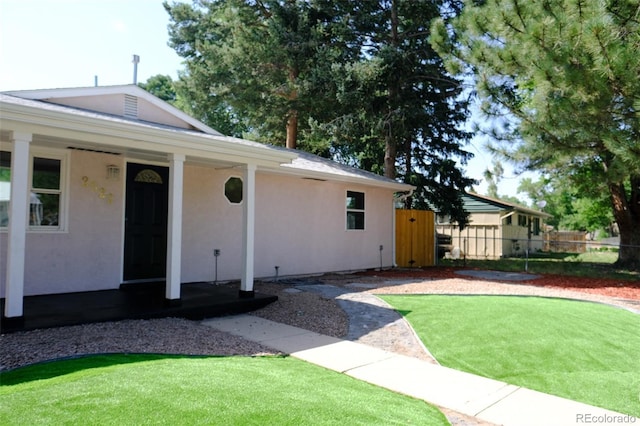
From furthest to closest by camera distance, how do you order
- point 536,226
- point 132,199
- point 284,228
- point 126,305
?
point 536,226
point 284,228
point 132,199
point 126,305

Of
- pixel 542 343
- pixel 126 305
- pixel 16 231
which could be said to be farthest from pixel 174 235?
pixel 542 343

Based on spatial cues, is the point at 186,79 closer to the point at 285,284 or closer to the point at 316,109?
the point at 316,109

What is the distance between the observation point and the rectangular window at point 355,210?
12281mm

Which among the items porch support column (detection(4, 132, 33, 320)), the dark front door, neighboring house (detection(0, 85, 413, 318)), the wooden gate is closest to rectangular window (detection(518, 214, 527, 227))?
the wooden gate

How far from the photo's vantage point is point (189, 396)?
3236mm

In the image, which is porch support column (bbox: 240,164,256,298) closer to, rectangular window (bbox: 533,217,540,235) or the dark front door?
the dark front door

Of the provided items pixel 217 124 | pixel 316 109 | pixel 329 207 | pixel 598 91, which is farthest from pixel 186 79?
pixel 598 91

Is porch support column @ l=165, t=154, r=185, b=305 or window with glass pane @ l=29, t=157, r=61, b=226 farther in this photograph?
window with glass pane @ l=29, t=157, r=61, b=226

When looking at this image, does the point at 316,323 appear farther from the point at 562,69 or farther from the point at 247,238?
the point at 562,69

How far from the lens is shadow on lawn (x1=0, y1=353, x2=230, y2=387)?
3613mm

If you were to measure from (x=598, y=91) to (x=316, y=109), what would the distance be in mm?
11329

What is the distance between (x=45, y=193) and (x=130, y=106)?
7.51 ft

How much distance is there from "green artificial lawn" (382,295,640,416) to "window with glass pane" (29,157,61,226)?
19.2ft

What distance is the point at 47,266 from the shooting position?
6.83 m
